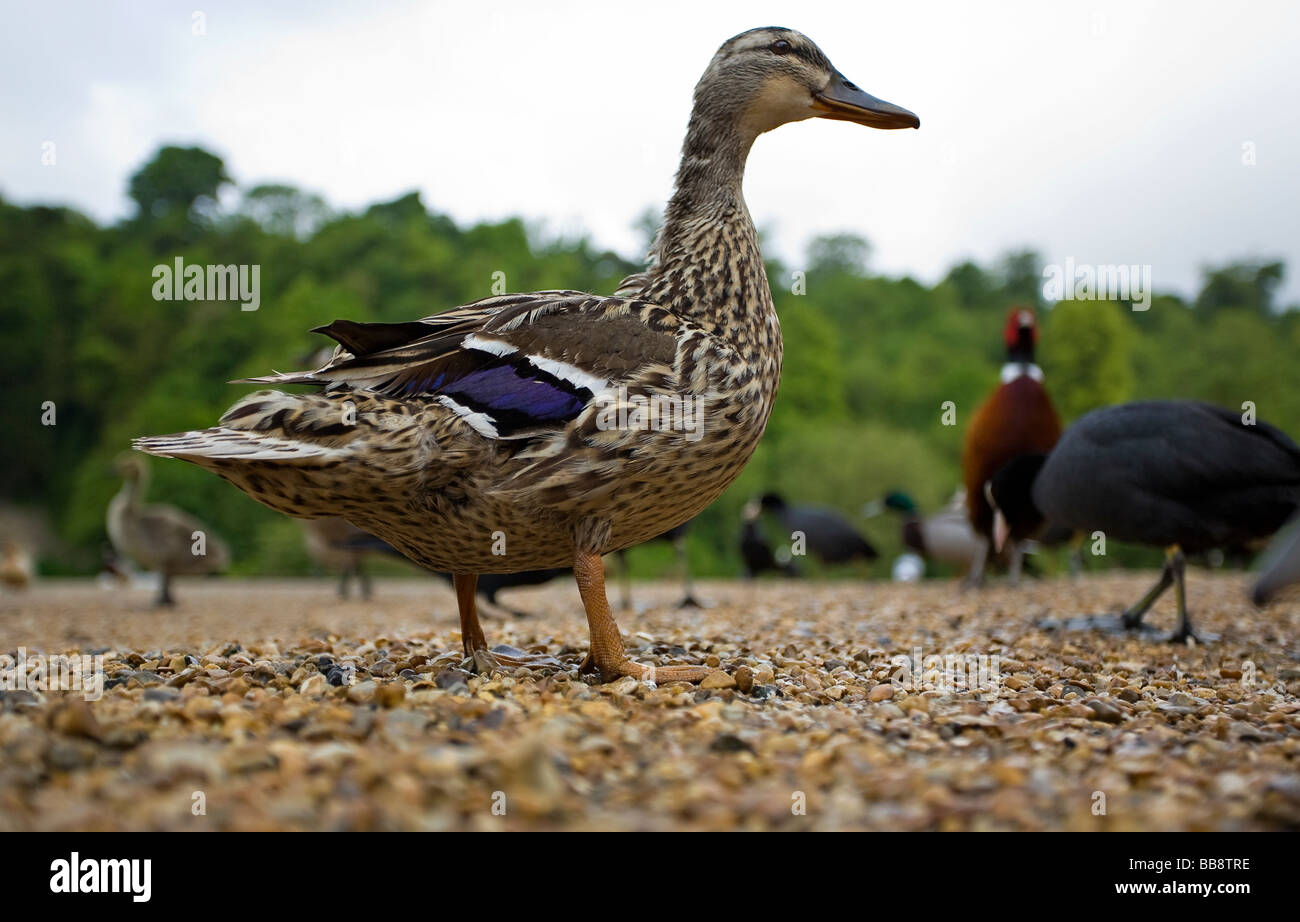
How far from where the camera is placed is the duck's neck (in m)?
4.28

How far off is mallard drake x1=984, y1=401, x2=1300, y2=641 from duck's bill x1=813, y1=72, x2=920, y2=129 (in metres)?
3.03

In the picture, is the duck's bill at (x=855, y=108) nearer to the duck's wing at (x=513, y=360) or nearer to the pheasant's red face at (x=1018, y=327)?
the duck's wing at (x=513, y=360)

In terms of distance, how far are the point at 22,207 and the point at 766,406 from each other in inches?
2142

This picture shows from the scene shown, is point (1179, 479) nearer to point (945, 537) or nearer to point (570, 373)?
point (570, 373)

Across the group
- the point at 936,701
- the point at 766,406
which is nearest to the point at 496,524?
the point at 766,406

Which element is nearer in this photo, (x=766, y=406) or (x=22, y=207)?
(x=766, y=406)

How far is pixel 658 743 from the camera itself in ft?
9.96

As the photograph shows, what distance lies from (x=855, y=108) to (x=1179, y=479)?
10.9 feet

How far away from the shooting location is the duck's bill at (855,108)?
184 inches

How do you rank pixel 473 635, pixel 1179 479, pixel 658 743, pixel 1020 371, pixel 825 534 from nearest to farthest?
pixel 658 743, pixel 473 635, pixel 1179 479, pixel 1020 371, pixel 825 534

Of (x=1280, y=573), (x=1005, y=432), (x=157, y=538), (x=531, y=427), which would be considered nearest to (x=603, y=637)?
(x=531, y=427)

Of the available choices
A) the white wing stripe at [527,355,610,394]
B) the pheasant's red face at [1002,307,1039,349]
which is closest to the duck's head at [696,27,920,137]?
the white wing stripe at [527,355,610,394]
